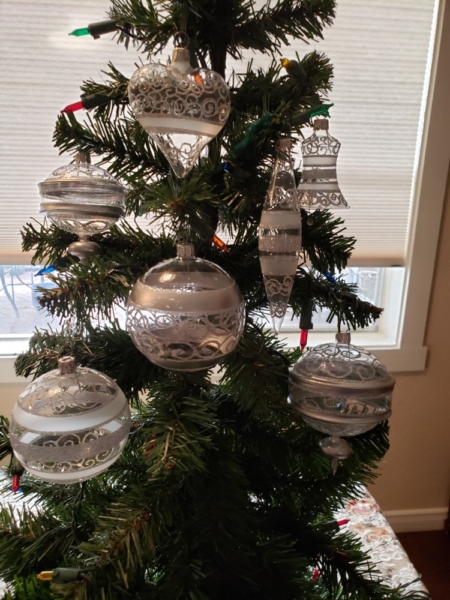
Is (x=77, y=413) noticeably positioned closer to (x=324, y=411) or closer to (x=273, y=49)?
(x=324, y=411)

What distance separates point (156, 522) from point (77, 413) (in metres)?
0.12

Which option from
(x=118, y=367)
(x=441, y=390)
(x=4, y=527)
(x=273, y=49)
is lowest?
(x=441, y=390)

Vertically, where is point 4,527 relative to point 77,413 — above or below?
below

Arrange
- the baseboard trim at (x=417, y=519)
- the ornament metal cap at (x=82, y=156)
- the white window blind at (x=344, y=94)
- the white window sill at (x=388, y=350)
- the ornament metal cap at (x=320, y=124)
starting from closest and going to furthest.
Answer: the ornament metal cap at (x=82, y=156), the ornament metal cap at (x=320, y=124), the white window blind at (x=344, y=94), the white window sill at (x=388, y=350), the baseboard trim at (x=417, y=519)

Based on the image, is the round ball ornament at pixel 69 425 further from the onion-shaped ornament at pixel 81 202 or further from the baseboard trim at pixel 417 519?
the baseboard trim at pixel 417 519

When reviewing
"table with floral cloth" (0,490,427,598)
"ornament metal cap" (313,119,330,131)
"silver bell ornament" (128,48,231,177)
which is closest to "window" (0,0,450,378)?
"table with floral cloth" (0,490,427,598)

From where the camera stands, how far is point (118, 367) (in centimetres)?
47

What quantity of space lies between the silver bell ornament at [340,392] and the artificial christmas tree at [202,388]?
3cm

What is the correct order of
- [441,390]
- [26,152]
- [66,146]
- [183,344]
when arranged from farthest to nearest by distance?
[441,390] → [26,152] → [66,146] → [183,344]

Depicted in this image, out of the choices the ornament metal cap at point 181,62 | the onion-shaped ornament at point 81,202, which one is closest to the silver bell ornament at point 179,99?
the ornament metal cap at point 181,62

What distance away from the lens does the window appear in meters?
1.01

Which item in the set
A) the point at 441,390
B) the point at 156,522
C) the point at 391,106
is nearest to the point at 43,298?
the point at 156,522

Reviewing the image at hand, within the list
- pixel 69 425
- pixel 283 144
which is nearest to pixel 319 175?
pixel 283 144

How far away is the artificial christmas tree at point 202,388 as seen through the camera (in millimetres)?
377
